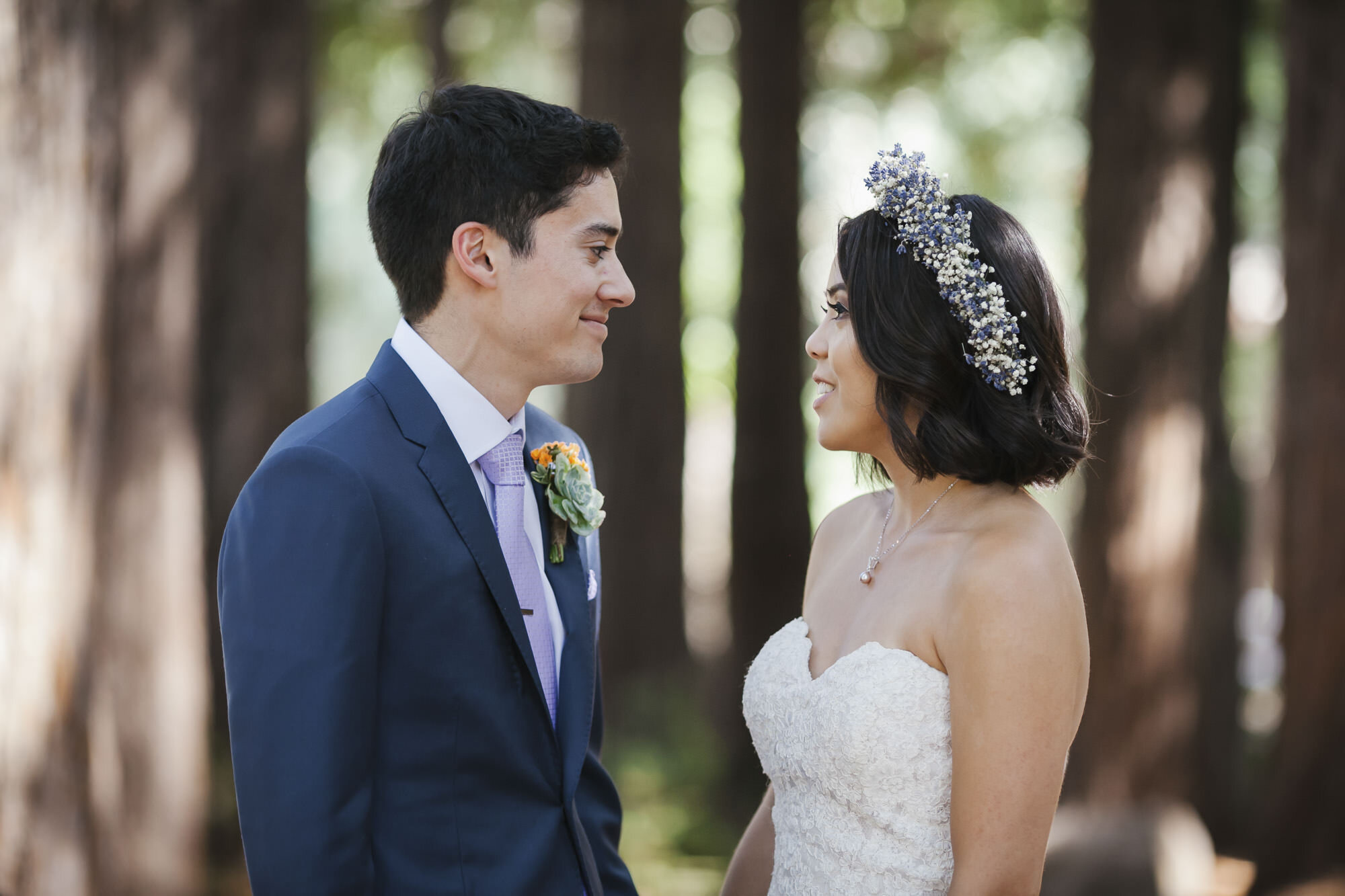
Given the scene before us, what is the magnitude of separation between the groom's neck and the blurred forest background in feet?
3.60

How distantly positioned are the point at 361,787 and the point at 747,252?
6.93m

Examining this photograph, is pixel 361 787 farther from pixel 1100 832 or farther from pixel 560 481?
pixel 1100 832

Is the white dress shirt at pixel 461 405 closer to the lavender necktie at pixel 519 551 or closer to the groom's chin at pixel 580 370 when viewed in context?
the lavender necktie at pixel 519 551

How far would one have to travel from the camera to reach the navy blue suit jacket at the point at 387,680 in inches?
79.2

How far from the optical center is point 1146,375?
20.5 ft

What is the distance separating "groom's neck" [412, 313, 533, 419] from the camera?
99.0 inches

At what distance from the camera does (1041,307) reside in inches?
105

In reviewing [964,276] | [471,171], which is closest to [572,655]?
[471,171]

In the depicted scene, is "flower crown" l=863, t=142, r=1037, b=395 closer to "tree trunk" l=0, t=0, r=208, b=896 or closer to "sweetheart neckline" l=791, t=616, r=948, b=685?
"sweetheart neckline" l=791, t=616, r=948, b=685

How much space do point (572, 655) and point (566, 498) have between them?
38cm

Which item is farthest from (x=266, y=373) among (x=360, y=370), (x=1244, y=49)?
(x=360, y=370)

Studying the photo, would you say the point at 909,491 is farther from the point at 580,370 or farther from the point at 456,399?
the point at 456,399

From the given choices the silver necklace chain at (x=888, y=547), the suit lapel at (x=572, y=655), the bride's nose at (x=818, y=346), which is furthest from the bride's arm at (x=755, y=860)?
the bride's nose at (x=818, y=346)

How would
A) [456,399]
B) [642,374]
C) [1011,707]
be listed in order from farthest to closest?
[642,374]
[456,399]
[1011,707]
